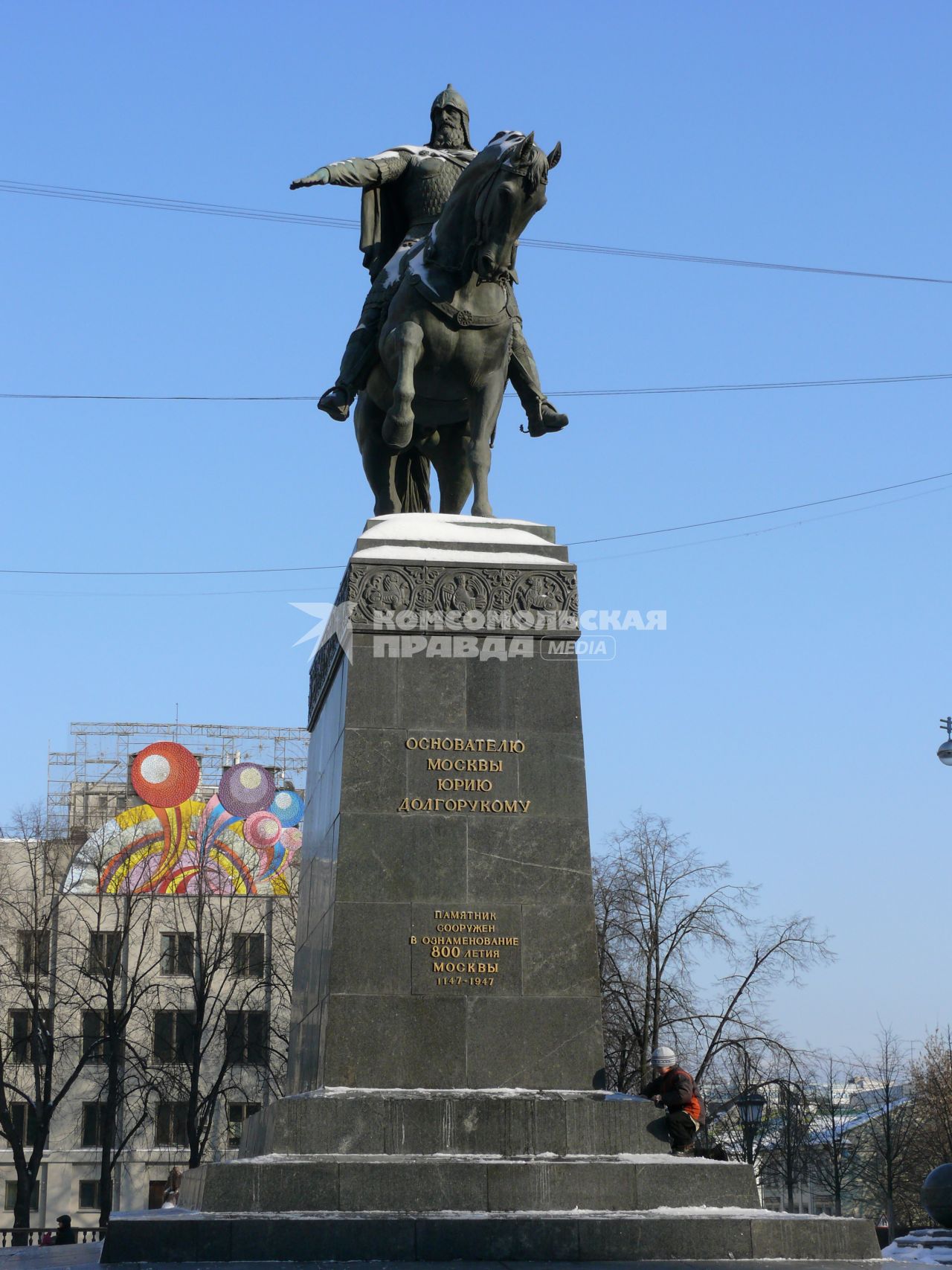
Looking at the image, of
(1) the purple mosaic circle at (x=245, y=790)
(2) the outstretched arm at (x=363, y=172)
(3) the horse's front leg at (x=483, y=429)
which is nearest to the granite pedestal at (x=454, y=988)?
(3) the horse's front leg at (x=483, y=429)

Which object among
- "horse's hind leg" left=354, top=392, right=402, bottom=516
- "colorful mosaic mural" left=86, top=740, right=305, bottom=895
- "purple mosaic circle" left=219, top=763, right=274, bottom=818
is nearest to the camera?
"horse's hind leg" left=354, top=392, right=402, bottom=516

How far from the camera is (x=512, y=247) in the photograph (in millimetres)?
12625

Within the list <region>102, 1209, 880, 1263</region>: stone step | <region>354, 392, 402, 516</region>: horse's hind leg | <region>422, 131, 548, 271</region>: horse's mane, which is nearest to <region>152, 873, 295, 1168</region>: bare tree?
<region>354, 392, 402, 516</region>: horse's hind leg

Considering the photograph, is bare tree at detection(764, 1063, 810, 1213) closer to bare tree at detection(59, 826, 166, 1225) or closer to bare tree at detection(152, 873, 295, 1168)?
bare tree at detection(152, 873, 295, 1168)

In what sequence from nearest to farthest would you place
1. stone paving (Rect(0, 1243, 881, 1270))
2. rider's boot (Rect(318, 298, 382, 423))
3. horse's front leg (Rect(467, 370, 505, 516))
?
stone paving (Rect(0, 1243, 881, 1270)) < horse's front leg (Rect(467, 370, 505, 516)) < rider's boot (Rect(318, 298, 382, 423))

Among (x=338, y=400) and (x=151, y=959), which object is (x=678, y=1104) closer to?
(x=338, y=400)

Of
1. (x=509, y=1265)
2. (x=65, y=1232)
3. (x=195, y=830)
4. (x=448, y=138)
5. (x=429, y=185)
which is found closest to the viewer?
(x=509, y=1265)

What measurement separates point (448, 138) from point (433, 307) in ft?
8.67

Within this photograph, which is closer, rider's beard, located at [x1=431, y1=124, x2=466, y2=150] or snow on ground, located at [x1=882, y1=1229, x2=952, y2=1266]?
snow on ground, located at [x1=882, y1=1229, x2=952, y2=1266]

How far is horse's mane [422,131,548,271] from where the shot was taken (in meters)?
12.0

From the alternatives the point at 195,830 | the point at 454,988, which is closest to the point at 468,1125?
the point at 454,988

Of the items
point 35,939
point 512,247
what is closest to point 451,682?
point 512,247

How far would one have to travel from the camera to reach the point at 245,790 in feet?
190

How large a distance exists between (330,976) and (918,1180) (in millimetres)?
51353
